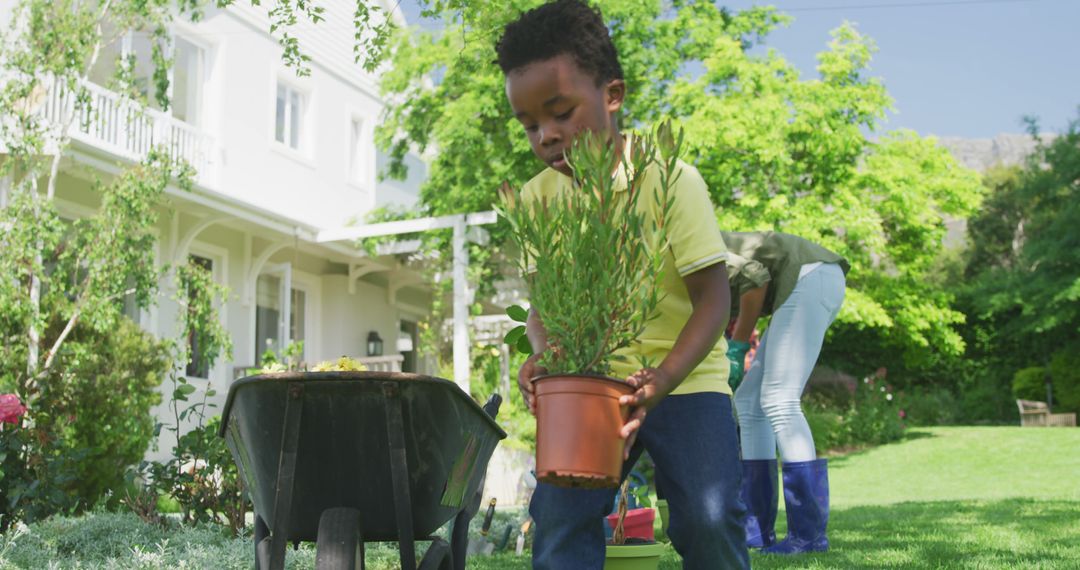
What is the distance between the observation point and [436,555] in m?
2.72

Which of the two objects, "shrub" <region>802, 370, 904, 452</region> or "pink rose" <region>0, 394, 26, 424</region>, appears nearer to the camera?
"pink rose" <region>0, 394, 26, 424</region>

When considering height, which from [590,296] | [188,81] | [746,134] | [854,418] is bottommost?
[854,418]

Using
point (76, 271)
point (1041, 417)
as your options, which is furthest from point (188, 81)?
point (1041, 417)

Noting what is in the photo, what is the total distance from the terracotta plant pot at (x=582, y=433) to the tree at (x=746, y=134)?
36.7 feet

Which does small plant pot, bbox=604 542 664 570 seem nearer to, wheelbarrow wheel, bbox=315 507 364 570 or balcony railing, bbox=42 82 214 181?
wheelbarrow wheel, bbox=315 507 364 570

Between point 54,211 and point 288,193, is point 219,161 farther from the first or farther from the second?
point 54,211

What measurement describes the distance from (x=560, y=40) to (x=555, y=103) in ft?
0.48

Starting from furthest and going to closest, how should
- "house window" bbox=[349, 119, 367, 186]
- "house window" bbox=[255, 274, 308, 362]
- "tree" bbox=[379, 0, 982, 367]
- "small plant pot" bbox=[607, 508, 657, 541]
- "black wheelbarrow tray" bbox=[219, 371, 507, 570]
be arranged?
"house window" bbox=[349, 119, 367, 186] < "tree" bbox=[379, 0, 982, 367] < "house window" bbox=[255, 274, 308, 362] < "small plant pot" bbox=[607, 508, 657, 541] < "black wheelbarrow tray" bbox=[219, 371, 507, 570]

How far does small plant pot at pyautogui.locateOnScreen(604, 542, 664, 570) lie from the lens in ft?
8.73

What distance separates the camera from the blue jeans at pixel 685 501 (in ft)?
7.23

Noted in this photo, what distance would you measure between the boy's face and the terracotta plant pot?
54 cm

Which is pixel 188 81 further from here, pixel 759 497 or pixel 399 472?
pixel 399 472

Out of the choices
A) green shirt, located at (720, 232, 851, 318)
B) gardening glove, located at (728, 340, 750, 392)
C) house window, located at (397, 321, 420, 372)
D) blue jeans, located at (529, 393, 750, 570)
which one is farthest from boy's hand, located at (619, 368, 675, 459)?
house window, located at (397, 321, 420, 372)

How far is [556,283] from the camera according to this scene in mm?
1953
